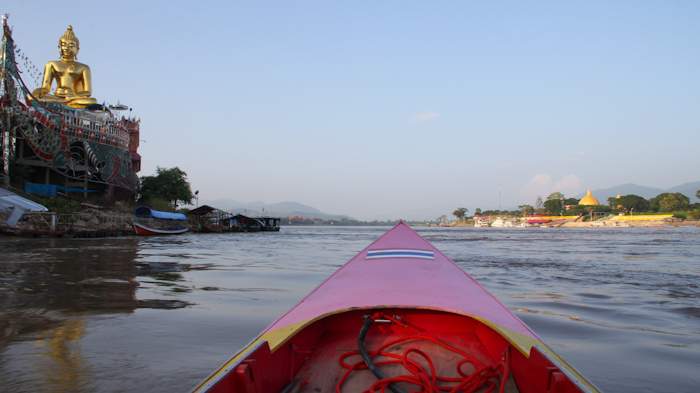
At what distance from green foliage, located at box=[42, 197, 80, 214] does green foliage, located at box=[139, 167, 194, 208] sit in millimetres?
11747

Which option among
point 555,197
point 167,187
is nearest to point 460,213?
point 555,197

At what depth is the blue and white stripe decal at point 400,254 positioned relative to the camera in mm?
3805

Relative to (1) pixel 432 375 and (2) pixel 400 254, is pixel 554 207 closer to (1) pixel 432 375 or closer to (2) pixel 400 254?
(2) pixel 400 254

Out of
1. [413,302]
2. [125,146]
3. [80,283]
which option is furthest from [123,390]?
[125,146]

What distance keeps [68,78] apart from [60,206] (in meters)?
9.06

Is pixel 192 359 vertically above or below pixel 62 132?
below

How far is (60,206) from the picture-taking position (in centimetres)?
2083

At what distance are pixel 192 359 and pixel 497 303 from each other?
6.41 ft

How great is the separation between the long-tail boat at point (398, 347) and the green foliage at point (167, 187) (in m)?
34.2

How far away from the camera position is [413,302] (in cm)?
231

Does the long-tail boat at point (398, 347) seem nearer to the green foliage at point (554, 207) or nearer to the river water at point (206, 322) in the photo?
the river water at point (206, 322)

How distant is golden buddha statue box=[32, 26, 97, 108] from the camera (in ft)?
82.1

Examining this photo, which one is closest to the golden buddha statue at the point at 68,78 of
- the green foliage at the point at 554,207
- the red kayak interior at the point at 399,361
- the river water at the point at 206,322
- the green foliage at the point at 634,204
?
the river water at the point at 206,322

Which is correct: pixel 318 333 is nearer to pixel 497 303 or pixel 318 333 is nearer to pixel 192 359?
pixel 192 359
